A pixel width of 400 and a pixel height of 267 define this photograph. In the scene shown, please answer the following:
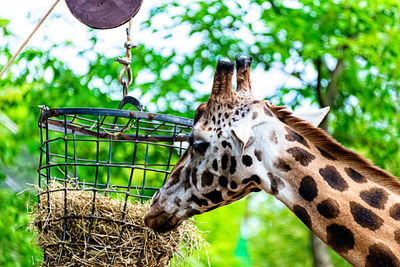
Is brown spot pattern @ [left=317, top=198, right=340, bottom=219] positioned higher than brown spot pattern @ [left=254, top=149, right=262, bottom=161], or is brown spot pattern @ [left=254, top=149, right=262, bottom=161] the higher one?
brown spot pattern @ [left=254, top=149, right=262, bottom=161]

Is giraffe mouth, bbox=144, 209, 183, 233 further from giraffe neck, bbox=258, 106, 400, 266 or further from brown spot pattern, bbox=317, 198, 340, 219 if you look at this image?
brown spot pattern, bbox=317, 198, 340, 219

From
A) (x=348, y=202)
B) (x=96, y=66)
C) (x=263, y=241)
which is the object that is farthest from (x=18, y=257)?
(x=263, y=241)

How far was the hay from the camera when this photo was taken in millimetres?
2123

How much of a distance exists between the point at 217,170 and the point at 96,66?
3.19 m

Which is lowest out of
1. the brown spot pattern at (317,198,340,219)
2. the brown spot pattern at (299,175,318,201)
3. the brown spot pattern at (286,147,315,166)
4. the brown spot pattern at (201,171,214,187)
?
the brown spot pattern at (201,171,214,187)

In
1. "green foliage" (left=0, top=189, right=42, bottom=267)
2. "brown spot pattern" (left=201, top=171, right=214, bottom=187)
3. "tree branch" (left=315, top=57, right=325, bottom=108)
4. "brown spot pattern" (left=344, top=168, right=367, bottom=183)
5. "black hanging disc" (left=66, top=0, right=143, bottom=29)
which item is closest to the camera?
"brown spot pattern" (left=344, top=168, right=367, bottom=183)

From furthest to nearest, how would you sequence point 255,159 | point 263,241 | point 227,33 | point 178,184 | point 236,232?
1. point 263,241
2. point 236,232
3. point 227,33
4. point 178,184
5. point 255,159

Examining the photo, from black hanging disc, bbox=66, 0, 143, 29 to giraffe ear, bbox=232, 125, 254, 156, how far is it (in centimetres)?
74

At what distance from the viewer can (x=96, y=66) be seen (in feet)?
16.4

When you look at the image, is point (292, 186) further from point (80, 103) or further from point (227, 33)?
point (227, 33)

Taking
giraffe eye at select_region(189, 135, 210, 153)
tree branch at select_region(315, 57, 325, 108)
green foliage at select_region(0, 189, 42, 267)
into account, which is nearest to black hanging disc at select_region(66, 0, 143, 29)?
giraffe eye at select_region(189, 135, 210, 153)

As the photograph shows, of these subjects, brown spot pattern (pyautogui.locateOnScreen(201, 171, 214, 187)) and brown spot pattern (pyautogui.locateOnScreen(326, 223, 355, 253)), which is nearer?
brown spot pattern (pyautogui.locateOnScreen(326, 223, 355, 253))

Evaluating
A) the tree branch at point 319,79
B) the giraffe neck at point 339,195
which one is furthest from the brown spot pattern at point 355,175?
the tree branch at point 319,79

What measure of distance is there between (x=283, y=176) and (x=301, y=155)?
0.35 feet
